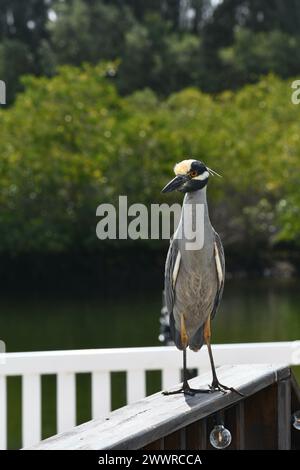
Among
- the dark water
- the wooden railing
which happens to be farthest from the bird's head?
the dark water

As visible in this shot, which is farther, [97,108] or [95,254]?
[95,254]

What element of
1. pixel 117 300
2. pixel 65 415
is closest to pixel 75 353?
pixel 65 415

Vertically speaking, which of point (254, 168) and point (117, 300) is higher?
point (254, 168)

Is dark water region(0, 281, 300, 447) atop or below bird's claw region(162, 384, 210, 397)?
below

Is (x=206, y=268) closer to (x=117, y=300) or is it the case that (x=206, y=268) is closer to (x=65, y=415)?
(x=65, y=415)

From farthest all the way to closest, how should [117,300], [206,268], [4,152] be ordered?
[4,152], [117,300], [206,268]

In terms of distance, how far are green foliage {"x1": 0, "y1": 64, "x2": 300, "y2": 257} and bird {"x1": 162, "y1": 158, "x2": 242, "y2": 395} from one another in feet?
53.4

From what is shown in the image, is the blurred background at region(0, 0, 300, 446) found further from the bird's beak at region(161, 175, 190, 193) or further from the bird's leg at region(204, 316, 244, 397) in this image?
the bird's beak at region(161, 175, 190, 193)

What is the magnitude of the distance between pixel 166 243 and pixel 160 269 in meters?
0.98

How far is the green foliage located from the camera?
1911cm

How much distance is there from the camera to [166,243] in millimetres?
20672

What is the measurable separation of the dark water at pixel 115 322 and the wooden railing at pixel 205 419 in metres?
6.79

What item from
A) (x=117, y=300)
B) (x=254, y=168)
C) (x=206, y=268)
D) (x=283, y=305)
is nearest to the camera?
(x=206, y=268)

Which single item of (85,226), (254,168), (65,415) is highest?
(254,168)
